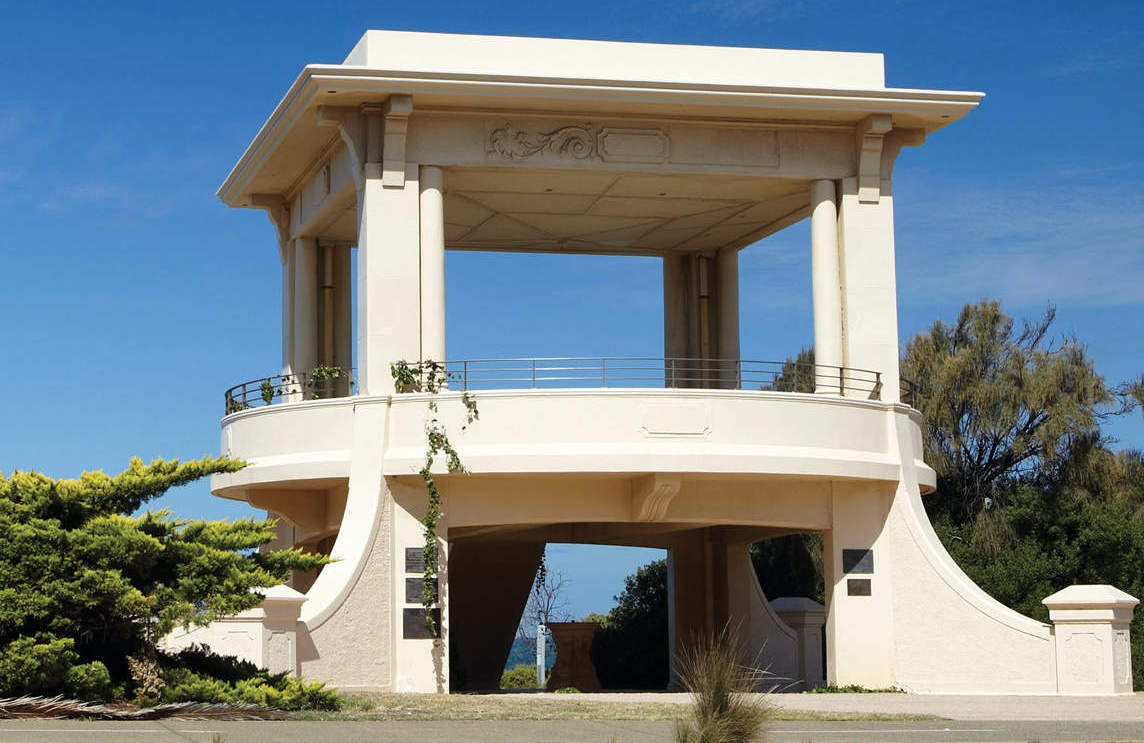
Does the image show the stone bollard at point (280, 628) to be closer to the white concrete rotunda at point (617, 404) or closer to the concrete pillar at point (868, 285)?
the white concrete rotunda at point (617, 404)

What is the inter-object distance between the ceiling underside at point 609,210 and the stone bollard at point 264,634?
9.12 meters

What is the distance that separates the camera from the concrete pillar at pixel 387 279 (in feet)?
92.3

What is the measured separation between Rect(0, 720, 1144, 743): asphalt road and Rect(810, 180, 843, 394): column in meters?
11.5

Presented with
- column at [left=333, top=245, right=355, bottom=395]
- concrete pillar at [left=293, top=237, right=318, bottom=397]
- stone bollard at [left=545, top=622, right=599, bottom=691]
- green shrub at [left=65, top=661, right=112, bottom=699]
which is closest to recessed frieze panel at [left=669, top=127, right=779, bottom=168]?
concrete pillar at [left=293, top=237, right=318, bottom=397]

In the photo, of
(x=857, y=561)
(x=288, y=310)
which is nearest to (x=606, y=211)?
(x=288, y=310)

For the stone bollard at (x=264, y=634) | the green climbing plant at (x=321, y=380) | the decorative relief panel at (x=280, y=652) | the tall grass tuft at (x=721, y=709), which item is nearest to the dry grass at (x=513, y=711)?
the decorative relief panel at (x=280, y=652)

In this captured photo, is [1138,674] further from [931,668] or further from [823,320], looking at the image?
[823,320]

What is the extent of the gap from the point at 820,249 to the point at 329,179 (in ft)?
30.8

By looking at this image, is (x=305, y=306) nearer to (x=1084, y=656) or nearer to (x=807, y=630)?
(x=807, y=630)

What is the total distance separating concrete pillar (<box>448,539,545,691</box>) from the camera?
37.9 meters

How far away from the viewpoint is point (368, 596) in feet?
87.4

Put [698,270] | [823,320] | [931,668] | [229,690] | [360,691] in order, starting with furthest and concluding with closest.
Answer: [698,270] → [823,320] → [931,668] → [360,691] → [229,690]

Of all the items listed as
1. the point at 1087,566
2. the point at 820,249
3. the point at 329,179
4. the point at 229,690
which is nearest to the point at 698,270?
the point at 820,249

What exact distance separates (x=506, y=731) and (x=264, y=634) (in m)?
7.88
